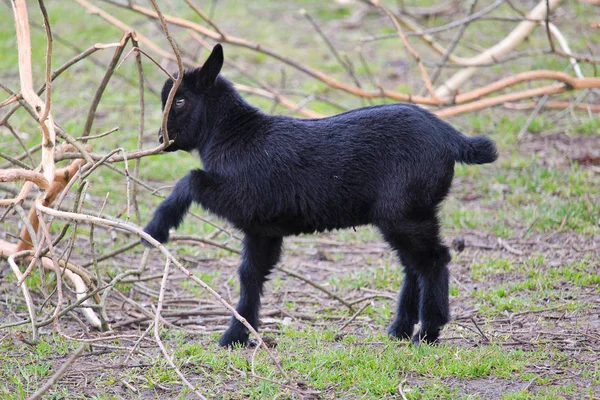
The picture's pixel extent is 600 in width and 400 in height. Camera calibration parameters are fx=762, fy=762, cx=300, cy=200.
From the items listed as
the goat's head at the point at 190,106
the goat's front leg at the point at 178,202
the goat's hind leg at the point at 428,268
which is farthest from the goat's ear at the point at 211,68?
the goat's hind leg at the point at 428,268

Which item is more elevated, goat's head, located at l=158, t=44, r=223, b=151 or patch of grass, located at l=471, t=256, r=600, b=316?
goat's head, located at l=158, t=44, r=223, b=151

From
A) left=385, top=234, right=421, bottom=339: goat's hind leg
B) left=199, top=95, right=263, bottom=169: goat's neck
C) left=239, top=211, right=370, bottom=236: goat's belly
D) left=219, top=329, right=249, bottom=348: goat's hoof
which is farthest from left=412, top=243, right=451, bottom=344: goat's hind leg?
left=199, top=95, right=263, bottom=169: goat's neck

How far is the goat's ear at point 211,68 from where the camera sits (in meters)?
4.63

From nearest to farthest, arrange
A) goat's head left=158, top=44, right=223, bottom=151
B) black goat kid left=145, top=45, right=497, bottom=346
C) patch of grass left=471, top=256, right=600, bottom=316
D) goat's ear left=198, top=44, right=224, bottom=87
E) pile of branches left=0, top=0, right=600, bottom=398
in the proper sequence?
pile of branches left=0, top=0, right=600, bottom=398 → black goat kid left=145, top=45, right=497, bottom=346 → goat's ear left=198, top=44, right=224, bottom=87 → goat's head left=158, top=44, right=223, bottom=151 → patch of grass left=471, top=256, right=600, bottom=316

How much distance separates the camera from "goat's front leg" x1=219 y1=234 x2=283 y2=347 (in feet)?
15.7

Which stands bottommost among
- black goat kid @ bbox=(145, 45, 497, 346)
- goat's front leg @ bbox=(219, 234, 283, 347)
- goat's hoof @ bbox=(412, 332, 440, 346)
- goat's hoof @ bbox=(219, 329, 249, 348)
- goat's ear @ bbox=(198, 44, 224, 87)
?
goat's hoof @ bbox=(219, 329, 249, 348)

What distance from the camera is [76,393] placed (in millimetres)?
3887

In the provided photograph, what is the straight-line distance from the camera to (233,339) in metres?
4.70

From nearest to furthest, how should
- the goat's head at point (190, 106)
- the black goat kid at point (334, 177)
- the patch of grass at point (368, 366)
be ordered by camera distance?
the patch of grass at point (368, 366) < the black goat kid at point (334, 177) < the goat's head at point (190, 106)

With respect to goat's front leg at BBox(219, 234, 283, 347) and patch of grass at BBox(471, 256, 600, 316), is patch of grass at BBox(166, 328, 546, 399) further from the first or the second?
patch of grass at BBox(471, 256, 600, 316)

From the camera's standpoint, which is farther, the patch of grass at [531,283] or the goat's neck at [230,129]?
the patch of grass at [531,283]

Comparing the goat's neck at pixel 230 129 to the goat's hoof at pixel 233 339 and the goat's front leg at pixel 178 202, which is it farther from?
the goat's hoof at pixel 233 339

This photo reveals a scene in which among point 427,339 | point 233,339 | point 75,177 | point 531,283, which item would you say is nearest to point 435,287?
point 427,339

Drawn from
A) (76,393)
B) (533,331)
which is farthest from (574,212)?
(76,393)
